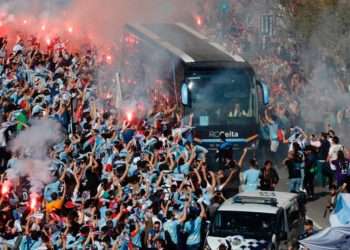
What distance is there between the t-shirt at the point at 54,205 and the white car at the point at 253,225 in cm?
216

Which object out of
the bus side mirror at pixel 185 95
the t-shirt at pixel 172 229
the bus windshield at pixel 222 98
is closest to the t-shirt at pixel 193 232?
the t-shirt at pixel 172 229

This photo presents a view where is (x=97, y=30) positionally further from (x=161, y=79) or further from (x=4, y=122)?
(x=4, y=122)

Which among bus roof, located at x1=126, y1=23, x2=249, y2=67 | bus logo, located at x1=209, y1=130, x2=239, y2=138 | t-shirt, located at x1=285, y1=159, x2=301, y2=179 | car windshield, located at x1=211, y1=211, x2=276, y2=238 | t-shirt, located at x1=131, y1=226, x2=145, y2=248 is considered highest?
bus roof, located at x1=126, y1=23, x2=249, y2=67

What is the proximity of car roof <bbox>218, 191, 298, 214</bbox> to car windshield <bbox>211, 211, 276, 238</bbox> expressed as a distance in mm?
77

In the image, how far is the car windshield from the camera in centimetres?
1395

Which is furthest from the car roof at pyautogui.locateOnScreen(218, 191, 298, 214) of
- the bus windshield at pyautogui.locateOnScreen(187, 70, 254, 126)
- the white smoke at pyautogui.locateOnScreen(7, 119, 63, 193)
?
the bus windshield at pyautogui.locateOnScreen(187, 70, 254, 126)

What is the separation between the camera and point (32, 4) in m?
27.9

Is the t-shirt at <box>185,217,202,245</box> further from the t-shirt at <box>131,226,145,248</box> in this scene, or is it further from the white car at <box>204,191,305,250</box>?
the t-shirt at <box>131,226,145,248</box>

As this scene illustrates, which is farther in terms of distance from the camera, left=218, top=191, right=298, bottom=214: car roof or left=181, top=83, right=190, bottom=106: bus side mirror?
left=181, top=83, right=190, bottom=106: bus side mirror

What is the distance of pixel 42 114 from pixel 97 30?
9002 millimetres

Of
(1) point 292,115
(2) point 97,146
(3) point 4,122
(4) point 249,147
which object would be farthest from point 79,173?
(1) point 292,115

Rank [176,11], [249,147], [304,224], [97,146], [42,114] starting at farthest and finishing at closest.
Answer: [176,11] < [249,147] < [42,114] < [97,146] < [304,224]

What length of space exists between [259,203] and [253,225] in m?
0.48

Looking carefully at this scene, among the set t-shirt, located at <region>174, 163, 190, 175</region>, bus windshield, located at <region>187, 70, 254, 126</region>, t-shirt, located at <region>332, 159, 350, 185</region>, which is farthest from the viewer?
bus windshield, located at <region>187, 70, 254, 126</region>
